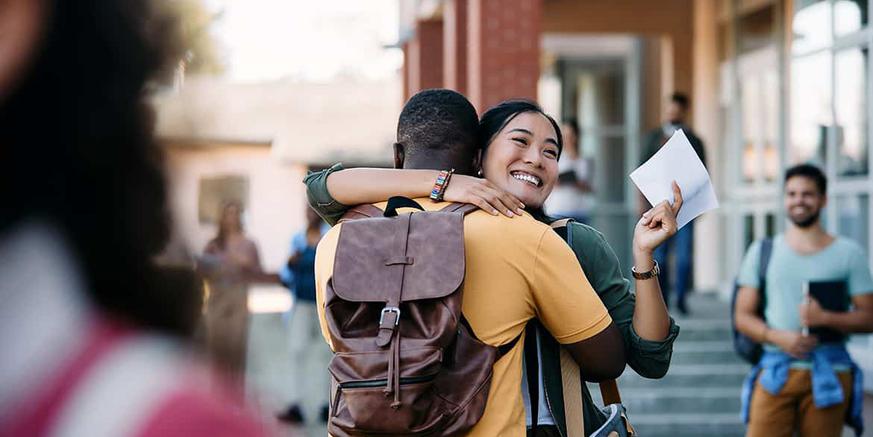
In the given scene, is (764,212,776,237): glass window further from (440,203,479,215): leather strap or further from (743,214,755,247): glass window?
(440,203,479,215): leather strap

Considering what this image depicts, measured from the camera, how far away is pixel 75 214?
725 mm

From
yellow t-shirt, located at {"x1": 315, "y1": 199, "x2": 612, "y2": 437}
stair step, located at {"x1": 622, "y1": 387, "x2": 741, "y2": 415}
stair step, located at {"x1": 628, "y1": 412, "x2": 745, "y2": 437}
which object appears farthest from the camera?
stair step, located at {"x1": 622, "y1": 387, "x2": 741, "y2": 415}

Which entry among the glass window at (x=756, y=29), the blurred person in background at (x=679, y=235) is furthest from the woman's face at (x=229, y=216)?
the glass window at (x=756, y=29)

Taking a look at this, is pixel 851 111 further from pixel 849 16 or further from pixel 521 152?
pixel 521 152

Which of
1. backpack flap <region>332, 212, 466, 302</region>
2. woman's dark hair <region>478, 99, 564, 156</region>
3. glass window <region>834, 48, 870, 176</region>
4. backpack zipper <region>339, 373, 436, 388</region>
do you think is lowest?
backpack zipper <region>339, 373, 436, 388</region>

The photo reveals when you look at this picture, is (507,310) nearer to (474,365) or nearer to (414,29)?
(474,365)

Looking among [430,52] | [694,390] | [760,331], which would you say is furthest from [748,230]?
[760,331]

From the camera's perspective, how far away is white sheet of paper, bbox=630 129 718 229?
304 cm

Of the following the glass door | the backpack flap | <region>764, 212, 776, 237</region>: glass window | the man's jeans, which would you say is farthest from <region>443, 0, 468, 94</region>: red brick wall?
the backpack flap

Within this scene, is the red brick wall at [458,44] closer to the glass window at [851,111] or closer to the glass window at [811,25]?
the glass window at [811,25]

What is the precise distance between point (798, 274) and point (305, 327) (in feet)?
17.4

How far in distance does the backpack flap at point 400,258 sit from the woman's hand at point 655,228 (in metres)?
0.52

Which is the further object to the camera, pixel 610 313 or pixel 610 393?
pixel 610 393

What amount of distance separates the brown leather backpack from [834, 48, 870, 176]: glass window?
21.5 ft
